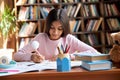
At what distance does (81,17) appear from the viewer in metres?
4.11

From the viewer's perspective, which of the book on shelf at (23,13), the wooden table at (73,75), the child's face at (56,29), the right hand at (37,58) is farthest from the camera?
the book on shelf at (23,13)

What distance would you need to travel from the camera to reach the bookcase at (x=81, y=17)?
161 inches

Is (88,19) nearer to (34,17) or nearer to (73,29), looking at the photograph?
(73,29)

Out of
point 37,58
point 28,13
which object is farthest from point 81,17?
point 37,58

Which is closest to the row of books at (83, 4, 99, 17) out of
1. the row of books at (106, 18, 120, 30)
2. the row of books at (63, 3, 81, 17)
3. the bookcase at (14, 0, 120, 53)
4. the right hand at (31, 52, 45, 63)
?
the bookcase at (14, 0, 120, 53)

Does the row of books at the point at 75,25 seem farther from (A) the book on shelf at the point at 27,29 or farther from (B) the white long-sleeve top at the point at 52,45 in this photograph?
(B) the white long-sleeve top at the point at 52,45

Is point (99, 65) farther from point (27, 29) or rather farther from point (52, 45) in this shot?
point (27, 29)

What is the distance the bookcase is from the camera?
13.4 ft

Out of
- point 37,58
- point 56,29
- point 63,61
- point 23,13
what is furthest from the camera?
point 23,13

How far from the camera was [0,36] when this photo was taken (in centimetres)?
412

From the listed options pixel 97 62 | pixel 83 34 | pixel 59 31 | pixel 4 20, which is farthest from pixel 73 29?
pixel 97 62

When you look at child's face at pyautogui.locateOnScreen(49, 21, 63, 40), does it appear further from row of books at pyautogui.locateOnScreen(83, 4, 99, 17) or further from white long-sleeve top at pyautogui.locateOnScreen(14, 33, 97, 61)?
row of books at pyautogui.locateOnScreen(83, 4, 99, 17)

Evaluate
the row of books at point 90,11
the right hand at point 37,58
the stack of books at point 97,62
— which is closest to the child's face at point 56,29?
the right hand at point 37,58

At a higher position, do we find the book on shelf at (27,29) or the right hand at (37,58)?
the book on shelf at (27,29)
